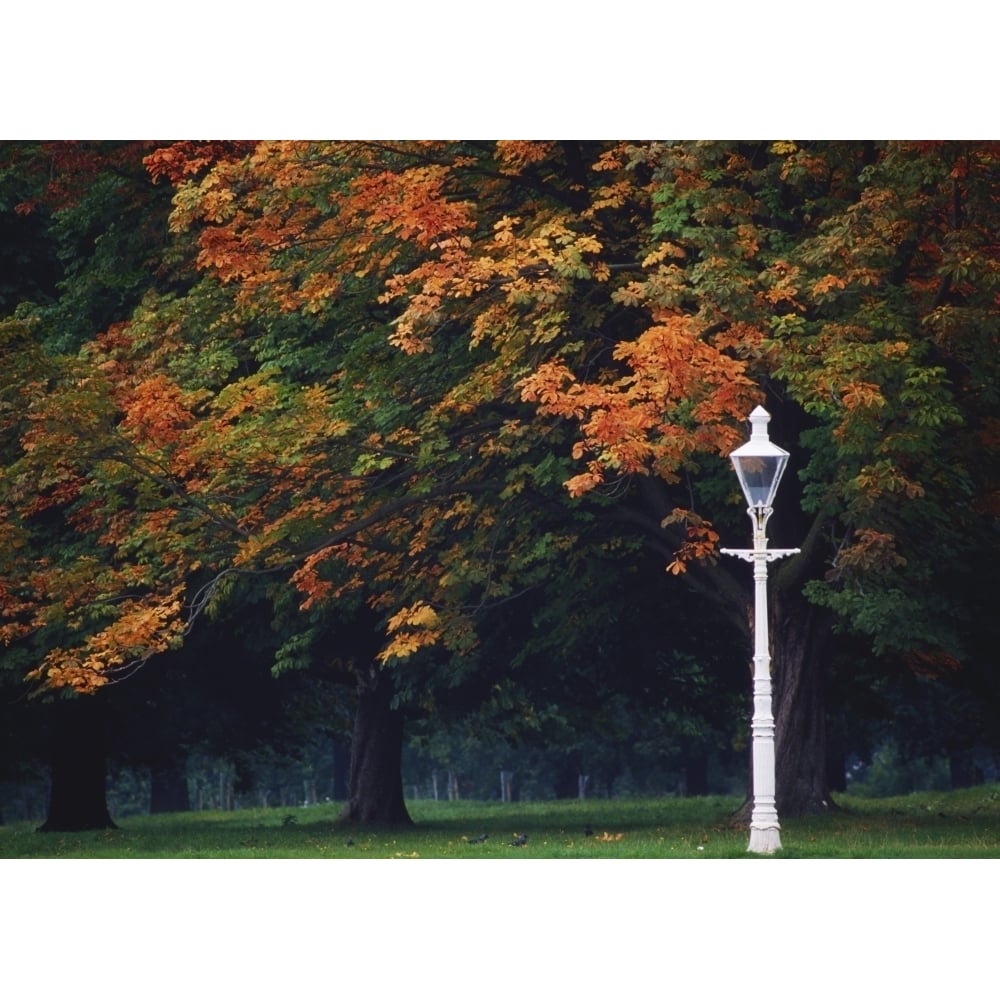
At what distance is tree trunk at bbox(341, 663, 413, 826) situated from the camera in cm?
2306

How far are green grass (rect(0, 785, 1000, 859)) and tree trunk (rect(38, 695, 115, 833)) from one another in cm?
42

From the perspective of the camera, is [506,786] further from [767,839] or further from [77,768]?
[767,839]

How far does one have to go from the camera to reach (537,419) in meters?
19.6

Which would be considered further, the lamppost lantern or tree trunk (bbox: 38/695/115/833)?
tree trunk (bbox: 38/695/115/833)

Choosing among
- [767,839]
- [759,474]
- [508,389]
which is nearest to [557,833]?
[767,839]

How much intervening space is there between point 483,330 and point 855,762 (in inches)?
880

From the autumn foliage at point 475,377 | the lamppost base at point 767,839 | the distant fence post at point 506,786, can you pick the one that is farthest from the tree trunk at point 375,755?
the lamppost base at point 767,839

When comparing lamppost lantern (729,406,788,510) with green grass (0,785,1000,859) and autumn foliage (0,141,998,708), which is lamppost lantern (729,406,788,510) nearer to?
autumn foliage (0,141,998,708)

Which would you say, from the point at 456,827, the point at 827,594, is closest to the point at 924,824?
the point at 827,594

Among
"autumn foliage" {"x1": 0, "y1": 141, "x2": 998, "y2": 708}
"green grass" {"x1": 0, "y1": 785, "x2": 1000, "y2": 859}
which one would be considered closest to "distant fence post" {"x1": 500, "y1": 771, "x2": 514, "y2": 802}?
"green grass" {"x1": 0, "y1": 785, "x2": 1000, "y2": 859}

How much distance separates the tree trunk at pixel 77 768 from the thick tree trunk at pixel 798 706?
27.9ft

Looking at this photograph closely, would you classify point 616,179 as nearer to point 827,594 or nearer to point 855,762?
point 827,594

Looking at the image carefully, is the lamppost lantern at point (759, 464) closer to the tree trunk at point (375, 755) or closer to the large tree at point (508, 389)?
the large tree at point (508, 389)

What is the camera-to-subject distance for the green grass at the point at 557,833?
17.7 m
